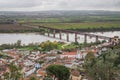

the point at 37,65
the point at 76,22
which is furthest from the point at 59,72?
the point at 76,22

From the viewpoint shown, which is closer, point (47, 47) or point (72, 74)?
point (72, 74)

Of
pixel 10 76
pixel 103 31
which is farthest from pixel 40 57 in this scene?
pixel 103 31

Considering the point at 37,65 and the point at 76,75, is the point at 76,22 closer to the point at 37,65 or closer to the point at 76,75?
the point at 37,65

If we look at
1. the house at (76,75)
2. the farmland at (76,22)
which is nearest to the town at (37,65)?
the house at (76,75)

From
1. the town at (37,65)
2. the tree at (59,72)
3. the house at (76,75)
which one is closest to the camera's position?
the town at (37,65)

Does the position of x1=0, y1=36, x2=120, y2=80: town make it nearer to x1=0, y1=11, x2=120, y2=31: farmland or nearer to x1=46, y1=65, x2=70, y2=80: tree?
x1=46, y1=65, x2=70, y2=80: tree

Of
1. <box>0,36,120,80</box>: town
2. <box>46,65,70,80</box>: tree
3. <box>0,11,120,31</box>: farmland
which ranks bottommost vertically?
<box>0,11,120,31</box>: farmland

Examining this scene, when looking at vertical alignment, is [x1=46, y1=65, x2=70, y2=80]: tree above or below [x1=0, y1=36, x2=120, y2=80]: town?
above

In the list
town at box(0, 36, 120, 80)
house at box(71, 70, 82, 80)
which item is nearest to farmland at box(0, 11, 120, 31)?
town at box(0, 36, 120, 80)

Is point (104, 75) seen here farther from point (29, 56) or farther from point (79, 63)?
point (29, 56)

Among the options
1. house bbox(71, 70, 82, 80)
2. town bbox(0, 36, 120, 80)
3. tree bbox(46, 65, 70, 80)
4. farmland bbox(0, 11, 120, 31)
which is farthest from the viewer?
farmland bbox(0, 11, 120, 31)

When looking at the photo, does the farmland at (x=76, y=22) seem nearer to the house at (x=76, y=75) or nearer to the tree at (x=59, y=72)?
the house at (x=76, y=75)
